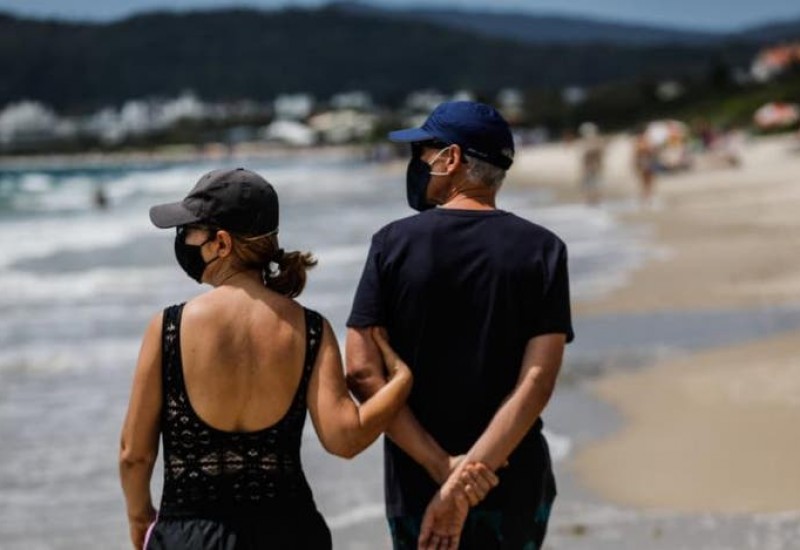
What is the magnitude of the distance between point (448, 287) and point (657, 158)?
129 feet

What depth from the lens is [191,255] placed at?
123 inches

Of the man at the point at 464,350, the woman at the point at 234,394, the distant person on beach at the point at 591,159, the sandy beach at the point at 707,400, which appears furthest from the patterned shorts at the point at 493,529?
the distant person on beach at the point at 591,159

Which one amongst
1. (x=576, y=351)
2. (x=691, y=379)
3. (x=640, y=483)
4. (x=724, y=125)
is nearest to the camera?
(x=640, y=483)

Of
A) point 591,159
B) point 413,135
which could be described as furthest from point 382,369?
point 591,159

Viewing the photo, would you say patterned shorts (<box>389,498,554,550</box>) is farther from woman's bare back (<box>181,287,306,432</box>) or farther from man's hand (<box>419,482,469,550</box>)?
woman's bare back (<box>181,287,306,432</box>)

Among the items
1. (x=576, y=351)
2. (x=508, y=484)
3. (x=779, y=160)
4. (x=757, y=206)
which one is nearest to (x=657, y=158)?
(x=779, y=160)

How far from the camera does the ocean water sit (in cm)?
688

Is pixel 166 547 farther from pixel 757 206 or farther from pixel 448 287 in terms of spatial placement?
pixel 757 206

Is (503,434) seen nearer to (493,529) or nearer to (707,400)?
(493,529)

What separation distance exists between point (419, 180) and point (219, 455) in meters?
0.79

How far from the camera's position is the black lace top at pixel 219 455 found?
3.01 metres

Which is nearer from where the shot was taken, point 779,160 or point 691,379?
point 691,379

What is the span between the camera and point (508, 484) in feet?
10.8

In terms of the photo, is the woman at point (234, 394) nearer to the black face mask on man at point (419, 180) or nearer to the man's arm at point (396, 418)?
the man's arm at point (396, 418)
